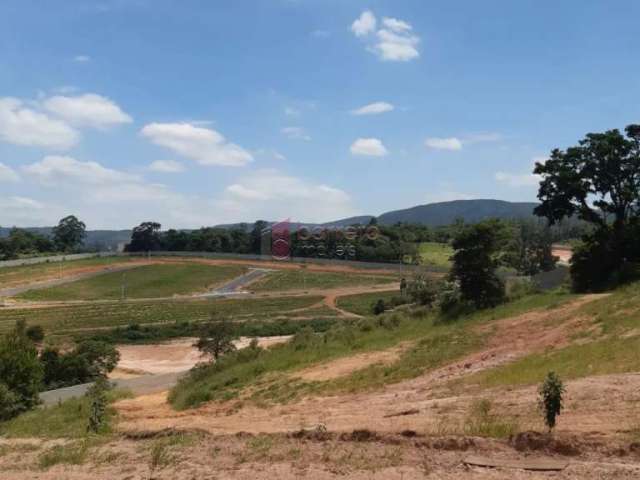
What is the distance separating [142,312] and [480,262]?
5738 centimetres

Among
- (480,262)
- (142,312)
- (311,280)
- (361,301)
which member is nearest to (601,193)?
(480,262)

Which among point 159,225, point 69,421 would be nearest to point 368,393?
point 69,421

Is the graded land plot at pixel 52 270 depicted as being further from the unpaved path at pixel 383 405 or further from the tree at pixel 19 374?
the unpaved path at pixel 383 405

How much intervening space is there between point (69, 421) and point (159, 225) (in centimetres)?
14955

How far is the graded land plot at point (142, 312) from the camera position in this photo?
218 feet

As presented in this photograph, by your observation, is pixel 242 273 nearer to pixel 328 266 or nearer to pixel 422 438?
pixel 328 266

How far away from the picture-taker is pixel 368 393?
A: 1727cm

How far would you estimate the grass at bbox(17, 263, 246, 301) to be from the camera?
91.4m

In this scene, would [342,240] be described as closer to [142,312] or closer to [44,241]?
[142,312]

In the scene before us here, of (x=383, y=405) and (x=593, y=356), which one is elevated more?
(x=593, y=356)

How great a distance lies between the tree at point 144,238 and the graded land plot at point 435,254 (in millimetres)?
72326

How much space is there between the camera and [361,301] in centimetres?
8194

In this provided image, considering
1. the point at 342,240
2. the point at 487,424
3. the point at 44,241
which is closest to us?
the point at 487,424

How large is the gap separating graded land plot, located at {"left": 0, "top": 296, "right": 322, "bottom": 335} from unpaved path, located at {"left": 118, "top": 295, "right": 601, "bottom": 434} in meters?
44.7
